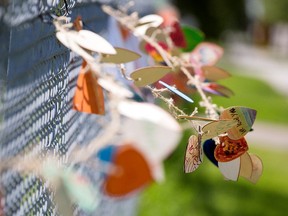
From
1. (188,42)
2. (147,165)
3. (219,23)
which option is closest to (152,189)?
(147,165)

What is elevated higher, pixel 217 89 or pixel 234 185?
pixel 217 89

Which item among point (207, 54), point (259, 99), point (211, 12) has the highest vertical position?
point (207, 54)

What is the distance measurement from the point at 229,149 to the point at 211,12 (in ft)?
38.4

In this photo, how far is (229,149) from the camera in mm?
589

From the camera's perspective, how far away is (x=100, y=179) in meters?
1.26

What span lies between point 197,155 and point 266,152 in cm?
413

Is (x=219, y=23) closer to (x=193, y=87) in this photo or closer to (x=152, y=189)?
(x=152, y=189)

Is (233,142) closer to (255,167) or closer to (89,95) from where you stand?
(255,167)

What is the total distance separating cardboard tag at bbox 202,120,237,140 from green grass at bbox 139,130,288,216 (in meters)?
2.12

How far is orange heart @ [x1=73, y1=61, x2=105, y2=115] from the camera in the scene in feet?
2.12

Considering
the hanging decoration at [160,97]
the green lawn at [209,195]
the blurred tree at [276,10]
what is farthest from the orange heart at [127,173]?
the blurred tree at [276,10]

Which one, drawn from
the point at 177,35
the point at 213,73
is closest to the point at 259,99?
the point at 177,35

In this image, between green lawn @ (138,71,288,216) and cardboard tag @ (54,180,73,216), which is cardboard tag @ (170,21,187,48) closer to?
cardboard tag @ (54,180,73,216)

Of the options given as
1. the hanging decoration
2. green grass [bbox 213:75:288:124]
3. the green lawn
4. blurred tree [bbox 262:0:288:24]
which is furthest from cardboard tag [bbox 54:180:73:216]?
blurred tree [bbox 262:0:288:24]
